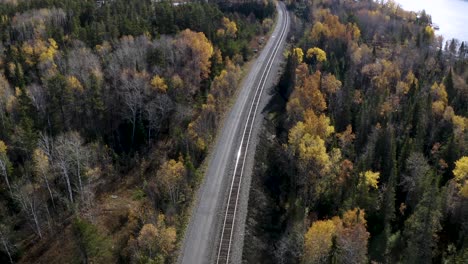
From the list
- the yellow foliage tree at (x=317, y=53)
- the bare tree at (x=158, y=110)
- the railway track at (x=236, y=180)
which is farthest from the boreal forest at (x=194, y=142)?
the railway track at (x=236, y=180)

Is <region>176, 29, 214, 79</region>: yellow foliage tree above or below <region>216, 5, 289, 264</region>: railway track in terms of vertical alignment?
above

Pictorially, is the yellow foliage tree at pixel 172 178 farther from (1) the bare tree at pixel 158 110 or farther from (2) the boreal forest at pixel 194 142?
(1) the bare tree at pixel 158 110

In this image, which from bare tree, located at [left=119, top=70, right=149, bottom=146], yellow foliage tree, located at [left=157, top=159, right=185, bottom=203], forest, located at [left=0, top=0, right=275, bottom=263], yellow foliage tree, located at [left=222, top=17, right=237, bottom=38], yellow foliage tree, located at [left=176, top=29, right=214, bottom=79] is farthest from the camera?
yellow foliage tree, located at [left=222, top=17, right=237, bottom=38]

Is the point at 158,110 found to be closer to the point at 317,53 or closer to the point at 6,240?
the point at 6,240

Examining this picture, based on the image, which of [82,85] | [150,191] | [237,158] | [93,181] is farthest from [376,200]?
[82,85]

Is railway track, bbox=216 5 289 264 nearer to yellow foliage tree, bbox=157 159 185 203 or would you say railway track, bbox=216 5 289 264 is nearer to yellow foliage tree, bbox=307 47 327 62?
yellow foliage tree, bbox=157 159 185 203

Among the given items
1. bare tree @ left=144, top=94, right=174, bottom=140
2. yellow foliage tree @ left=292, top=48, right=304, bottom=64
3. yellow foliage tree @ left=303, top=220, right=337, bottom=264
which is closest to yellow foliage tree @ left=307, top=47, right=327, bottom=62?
yellow foliage tree @ left=292, top=48, right=304, bottom=64

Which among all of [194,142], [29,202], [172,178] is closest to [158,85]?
[194,142]
